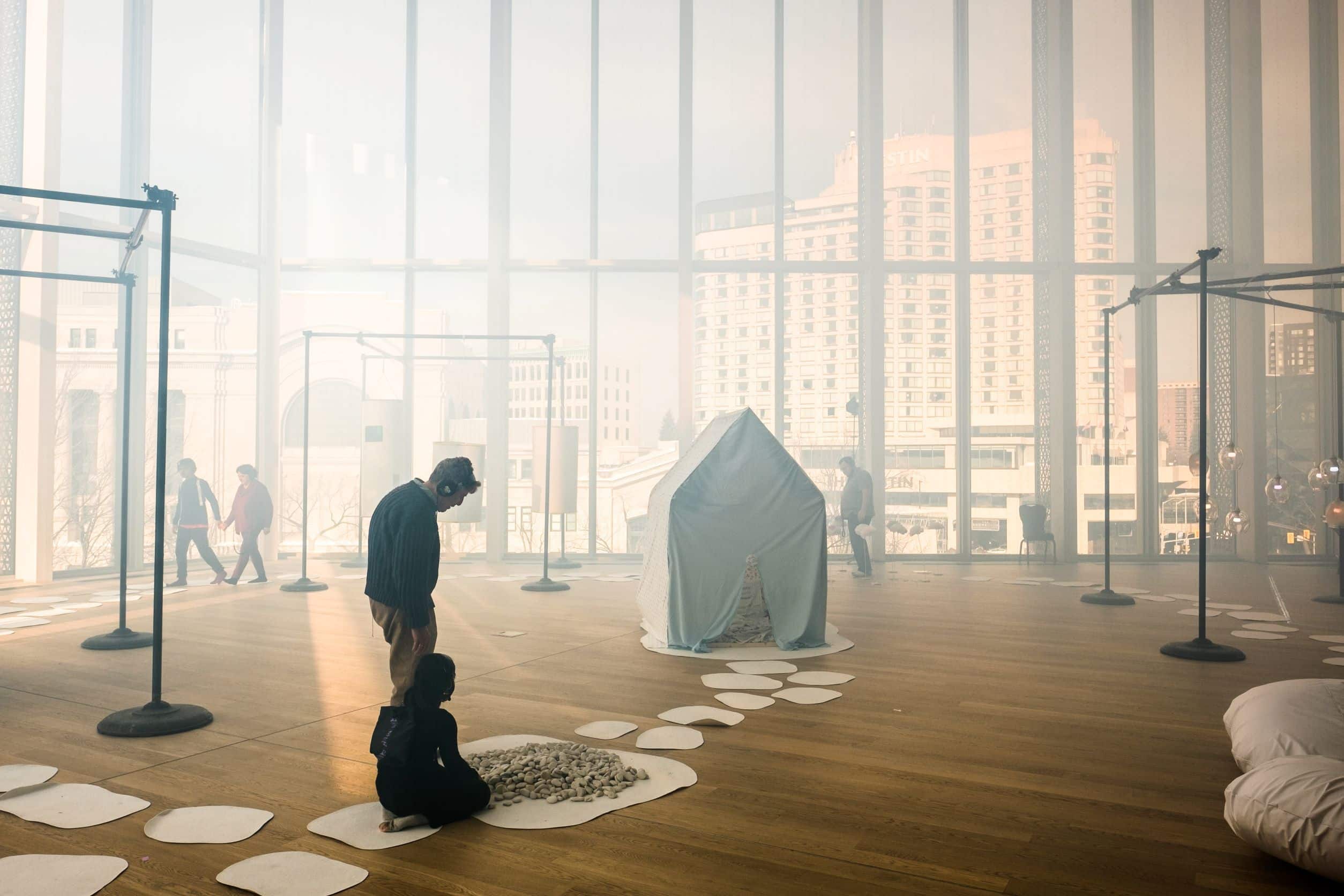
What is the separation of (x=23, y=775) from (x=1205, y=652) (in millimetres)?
6435

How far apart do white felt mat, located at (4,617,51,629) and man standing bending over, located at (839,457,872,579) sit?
785 centimetres

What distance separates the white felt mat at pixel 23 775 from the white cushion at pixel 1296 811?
4.27 metres

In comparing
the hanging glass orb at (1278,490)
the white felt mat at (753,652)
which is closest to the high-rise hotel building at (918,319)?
the hanging glass orb at (1278,490)

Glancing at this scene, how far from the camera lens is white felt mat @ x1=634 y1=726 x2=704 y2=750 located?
405 centimetres

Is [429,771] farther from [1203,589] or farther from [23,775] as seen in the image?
[1203,589]

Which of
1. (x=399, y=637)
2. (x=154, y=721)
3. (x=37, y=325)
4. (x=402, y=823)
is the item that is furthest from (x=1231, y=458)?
(x=37, y=325)

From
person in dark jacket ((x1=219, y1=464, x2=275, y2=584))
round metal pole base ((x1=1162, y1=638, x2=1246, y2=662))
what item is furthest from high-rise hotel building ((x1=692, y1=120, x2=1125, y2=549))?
round metal pole base ((x1=1162, y1=638, x2=1246, y2=662))

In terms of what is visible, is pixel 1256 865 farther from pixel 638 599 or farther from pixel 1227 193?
pixel 1227 193

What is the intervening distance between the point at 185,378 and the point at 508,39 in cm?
600

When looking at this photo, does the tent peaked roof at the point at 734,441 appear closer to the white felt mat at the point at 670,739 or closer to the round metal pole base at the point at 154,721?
the white felt mat at the point at 670,739

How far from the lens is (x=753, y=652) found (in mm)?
6328

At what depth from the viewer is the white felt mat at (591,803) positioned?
10.4 ft

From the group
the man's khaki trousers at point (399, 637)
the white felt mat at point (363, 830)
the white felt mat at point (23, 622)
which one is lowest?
the white felt mat at point (363, 830)

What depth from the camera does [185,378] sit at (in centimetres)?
1155
